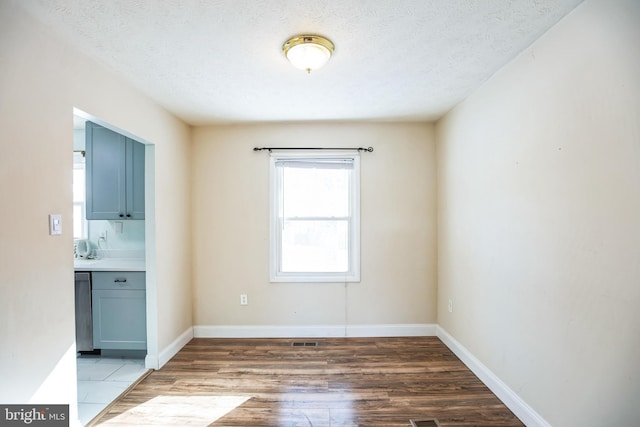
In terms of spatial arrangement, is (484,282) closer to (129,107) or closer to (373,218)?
(373,218)

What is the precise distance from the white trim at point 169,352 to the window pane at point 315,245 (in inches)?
51.7

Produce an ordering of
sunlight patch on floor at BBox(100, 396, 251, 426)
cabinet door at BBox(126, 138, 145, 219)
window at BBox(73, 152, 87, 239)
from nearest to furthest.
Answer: sunlight patch on floor at BBox(100, 396, 251, 426) < cabinet door at BBox(126, 138, 145, 219) < window at BBox(73, 152, 87, 239)

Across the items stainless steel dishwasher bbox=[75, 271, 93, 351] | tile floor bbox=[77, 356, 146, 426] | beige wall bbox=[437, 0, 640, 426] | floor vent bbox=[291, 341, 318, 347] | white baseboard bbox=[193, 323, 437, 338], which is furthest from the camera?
white baseboard bbox=[193, 323, 437, 338]

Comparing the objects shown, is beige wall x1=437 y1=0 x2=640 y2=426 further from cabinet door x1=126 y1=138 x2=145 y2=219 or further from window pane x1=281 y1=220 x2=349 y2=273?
Result: cabinet door x1=126 y1=138 x2=145 y2=219

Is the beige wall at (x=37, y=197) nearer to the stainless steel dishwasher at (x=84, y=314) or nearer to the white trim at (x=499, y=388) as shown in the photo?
the stainless steel dishwasher at (x=84, y=314)

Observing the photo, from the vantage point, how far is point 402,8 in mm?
Answer: 1502

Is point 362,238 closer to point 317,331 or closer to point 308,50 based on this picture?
point 317,331

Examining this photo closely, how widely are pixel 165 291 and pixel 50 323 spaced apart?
1.22 meters

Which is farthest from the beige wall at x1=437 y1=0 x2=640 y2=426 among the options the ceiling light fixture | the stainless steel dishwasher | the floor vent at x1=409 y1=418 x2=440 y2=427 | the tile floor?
the stainless steel dishwasher

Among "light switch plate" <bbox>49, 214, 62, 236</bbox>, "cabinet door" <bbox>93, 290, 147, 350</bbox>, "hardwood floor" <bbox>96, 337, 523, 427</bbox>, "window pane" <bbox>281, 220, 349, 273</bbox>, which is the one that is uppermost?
"light switch plate" <bbox>49, 214, 62, 236</bbox>

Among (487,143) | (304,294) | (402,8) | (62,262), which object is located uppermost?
(402,8)

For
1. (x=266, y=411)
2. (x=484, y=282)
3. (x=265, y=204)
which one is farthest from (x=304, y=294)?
(x=484, y=282)

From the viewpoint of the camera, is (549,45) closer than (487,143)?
Yes

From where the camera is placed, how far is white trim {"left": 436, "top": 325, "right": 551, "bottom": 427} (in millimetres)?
1849
